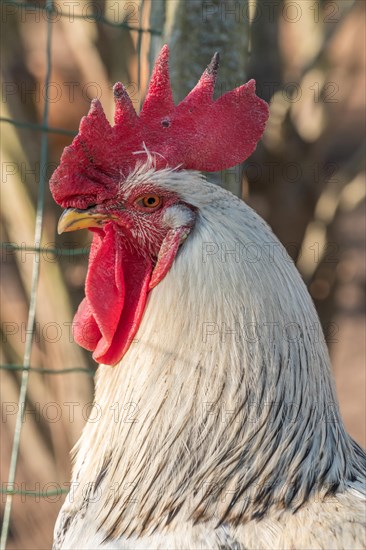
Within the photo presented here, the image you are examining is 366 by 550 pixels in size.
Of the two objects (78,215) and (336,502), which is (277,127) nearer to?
(78,215)

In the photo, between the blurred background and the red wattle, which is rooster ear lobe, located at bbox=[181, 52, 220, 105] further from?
the blurred background

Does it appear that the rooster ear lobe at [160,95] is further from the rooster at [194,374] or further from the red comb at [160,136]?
the rooster at [194,374]

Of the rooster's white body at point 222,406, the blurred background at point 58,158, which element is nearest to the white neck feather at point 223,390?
the rooster's white body at point 222,406

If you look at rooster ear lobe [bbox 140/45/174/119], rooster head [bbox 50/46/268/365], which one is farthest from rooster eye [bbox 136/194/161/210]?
Result: rooster ear lobe [bbox 140/45/174/119]

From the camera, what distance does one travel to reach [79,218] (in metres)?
2.76

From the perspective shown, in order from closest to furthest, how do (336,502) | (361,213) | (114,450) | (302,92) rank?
(336,502) → (114,450) → (302,92) → (361,213)

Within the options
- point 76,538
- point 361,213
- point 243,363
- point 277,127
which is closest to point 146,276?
point 243,363

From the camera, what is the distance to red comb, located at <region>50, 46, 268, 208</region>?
279 centimetres

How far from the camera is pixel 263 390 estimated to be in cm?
263

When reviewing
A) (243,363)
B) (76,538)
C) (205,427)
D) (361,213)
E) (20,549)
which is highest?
(361,213)

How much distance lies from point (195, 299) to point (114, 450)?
2.09ft

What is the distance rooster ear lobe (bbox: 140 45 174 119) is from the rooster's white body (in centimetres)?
33

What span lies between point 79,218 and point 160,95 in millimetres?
600

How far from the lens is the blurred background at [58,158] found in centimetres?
578
